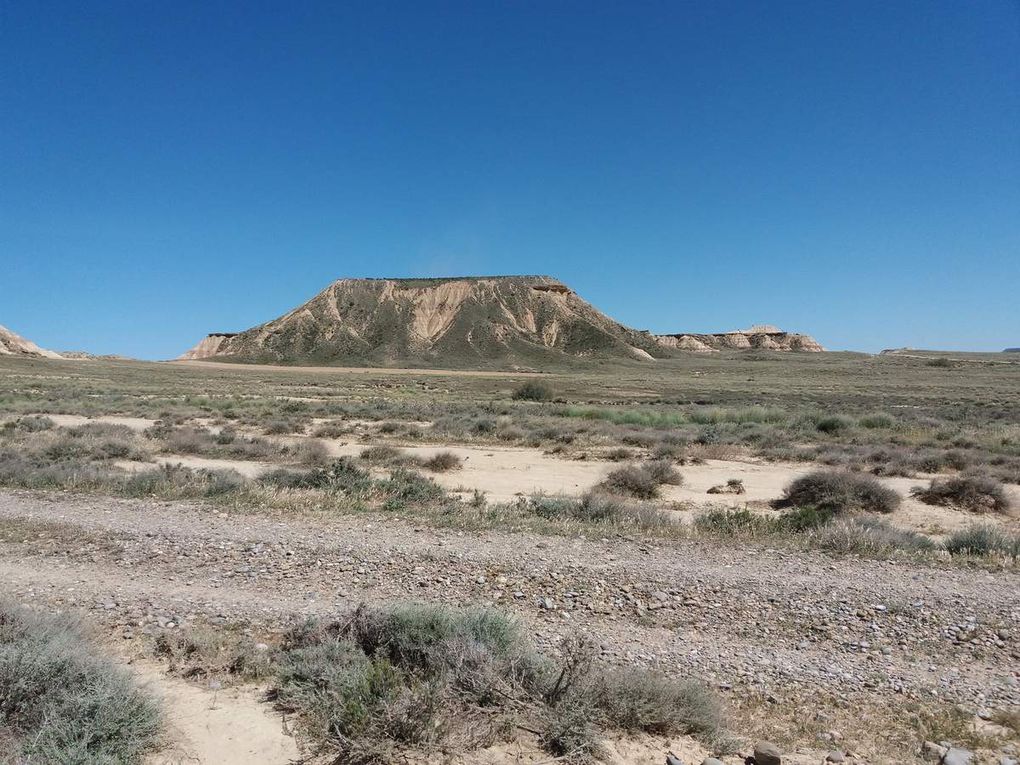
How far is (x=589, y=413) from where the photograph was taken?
1248 inches

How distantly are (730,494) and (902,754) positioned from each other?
1059cm

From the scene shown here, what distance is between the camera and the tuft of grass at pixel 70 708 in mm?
3258

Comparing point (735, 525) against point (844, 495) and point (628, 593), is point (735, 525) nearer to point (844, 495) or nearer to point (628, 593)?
point (628, 593)

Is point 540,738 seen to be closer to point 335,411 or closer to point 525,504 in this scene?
point 525,504

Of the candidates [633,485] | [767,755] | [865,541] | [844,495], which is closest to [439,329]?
[633,485]

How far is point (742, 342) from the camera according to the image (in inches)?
7165

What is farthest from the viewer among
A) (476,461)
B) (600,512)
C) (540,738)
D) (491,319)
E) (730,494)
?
(491,319)

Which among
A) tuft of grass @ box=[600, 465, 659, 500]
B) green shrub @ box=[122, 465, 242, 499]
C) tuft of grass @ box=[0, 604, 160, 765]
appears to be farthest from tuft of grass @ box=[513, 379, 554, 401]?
tuft of grass @ box=[0, 604, 160, 765]

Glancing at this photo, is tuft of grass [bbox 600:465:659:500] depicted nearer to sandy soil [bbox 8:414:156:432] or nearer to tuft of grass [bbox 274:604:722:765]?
tuft of grass [bbox 274:604:722:765]

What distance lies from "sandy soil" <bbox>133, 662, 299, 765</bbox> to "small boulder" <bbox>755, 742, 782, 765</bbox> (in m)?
2.89

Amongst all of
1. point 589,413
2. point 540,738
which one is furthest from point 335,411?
point 540,738

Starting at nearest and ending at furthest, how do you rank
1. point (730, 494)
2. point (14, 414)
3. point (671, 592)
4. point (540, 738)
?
1. point (540, 738)
2. point (671, 592)
3. point (730, 494)
4. point (14, 414)

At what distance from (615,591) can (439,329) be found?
124989 millimetres

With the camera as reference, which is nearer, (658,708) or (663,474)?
(658,708)
